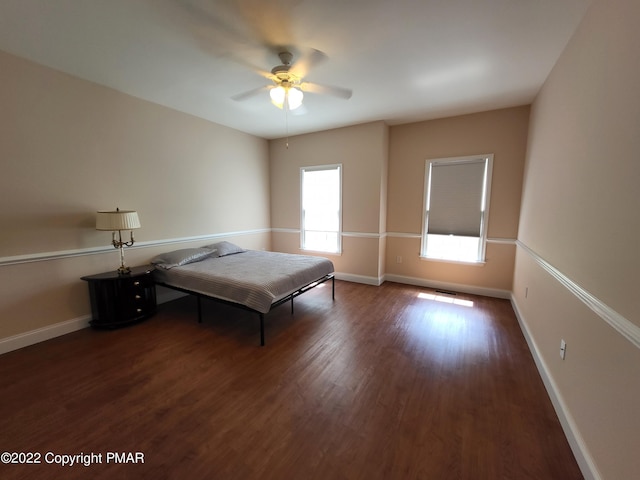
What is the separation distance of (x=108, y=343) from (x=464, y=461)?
3176 mm

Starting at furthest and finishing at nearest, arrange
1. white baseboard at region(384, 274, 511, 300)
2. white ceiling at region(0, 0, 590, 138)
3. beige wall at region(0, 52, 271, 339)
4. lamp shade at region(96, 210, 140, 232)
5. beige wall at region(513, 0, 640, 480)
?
white baseboard at region(384, 274, 511, 300)
lamp shade at region(96, 210, 140, 232)
beige wall at region(0, 52, 271, 339)
white ceiling at region(0, 0, 590, 138)
beige wall at region(513, 0, 640, 480)

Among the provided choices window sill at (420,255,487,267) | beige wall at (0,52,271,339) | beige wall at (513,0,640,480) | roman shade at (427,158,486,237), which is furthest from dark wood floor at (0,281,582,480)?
roman shade at (427,158,486,237)

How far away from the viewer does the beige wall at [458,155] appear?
11.8ft

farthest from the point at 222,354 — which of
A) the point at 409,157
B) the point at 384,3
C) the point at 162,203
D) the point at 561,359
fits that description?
the point at 409,157

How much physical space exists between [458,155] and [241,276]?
3.63 metres

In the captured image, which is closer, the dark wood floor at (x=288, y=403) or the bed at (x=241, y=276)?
the dark wood floor at (x=288, y=403)

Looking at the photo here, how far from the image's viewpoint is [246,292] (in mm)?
2561

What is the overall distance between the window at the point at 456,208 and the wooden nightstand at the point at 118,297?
412 cm

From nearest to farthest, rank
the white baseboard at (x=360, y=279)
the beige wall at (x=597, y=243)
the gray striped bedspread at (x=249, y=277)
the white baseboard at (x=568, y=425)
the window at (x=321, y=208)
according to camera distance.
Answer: the beige wall at (x=597, y=243) → the white baseboard at (x=568, y=425) → the gray striped bedspread at (x=249, y=277) → the white baseboard at (x=360, y=279) → the window at (x=321, y=208)

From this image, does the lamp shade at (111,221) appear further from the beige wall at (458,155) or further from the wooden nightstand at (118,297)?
the beige wall at (458,155)

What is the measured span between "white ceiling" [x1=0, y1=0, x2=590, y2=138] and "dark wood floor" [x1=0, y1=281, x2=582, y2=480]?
2750mm

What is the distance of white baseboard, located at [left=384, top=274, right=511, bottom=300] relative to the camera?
12.5 ft

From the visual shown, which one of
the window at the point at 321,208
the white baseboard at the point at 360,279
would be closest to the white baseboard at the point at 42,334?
the window at the point at 321,208

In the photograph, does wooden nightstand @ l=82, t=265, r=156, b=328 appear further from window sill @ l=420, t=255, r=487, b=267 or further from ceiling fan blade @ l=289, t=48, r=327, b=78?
window sill @ l=420, t=255, r=487, b=267
